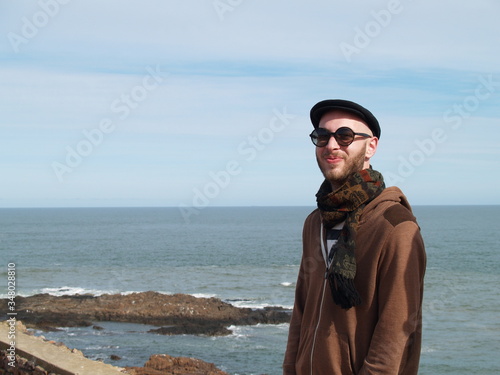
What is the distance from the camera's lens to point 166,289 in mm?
34062

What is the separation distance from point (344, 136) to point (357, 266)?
57cm

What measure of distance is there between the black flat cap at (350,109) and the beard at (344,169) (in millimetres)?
130

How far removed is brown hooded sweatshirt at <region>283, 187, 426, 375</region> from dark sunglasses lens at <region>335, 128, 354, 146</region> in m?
0.27

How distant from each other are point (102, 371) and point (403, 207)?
4440 mm

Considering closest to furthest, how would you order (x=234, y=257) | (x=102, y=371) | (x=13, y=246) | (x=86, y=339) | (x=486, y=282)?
(x=102, y=371) < (x=86, y=339) < (x=486, y=282) < (x=234, y=257) < (x=13, y=246)

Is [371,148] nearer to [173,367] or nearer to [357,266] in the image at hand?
[357,266]

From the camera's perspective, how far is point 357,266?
8.32 feet

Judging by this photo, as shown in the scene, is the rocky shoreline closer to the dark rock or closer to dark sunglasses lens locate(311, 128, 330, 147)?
the dark rock

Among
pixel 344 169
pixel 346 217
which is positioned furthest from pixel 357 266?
pixel 344 169

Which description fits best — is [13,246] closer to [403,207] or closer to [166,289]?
[166,289]

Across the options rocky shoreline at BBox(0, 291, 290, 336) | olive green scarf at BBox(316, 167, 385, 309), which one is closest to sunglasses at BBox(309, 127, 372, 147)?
olive green scarf at BBox(316, 167, 385, 309)

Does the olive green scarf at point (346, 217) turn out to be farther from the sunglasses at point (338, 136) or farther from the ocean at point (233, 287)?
the ocean at point (233, 287)

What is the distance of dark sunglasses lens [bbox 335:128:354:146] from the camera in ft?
8.81

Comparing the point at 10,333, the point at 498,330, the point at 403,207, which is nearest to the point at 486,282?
the point at 498,330
